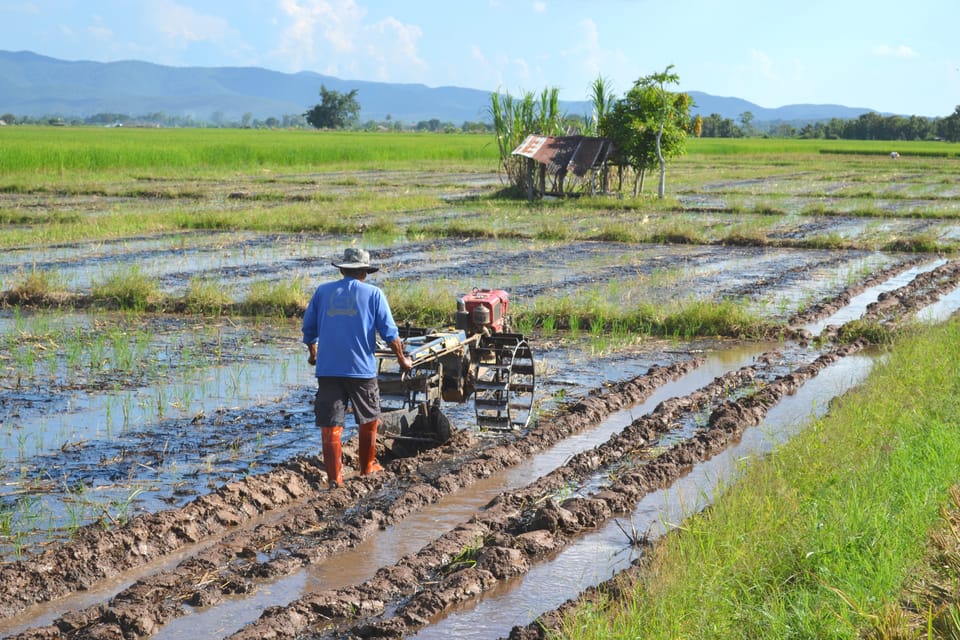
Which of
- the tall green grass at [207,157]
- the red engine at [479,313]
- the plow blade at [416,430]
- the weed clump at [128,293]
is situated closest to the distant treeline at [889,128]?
the tall green grass at [207,157]

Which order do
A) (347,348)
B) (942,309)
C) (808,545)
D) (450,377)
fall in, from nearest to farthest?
(808,545)
(347,348)
(450,377)
(942,309)

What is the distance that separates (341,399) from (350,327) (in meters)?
0.41

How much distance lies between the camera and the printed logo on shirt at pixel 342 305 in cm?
599

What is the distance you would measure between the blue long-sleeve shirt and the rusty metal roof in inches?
779

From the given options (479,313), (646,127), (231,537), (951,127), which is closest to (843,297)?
(479,313)

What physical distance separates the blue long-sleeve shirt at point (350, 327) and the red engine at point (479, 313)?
129 cm

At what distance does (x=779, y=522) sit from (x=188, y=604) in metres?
2.55

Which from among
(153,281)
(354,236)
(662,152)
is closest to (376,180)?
(662,152)

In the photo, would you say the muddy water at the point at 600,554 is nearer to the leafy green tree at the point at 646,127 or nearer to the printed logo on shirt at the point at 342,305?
the printed logo on shirt at the point at 342,305

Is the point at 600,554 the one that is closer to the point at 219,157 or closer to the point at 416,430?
Answer: the point at 416,430

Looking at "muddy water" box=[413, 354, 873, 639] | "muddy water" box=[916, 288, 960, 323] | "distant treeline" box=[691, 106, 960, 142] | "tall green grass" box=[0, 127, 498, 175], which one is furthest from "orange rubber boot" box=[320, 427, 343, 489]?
"distant treeline" box=[691, 106, 960, 142]

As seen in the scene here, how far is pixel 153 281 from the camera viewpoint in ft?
42.1

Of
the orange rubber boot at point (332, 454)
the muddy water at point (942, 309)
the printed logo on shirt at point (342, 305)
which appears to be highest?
the printed logo on shirt at point (342, 305)

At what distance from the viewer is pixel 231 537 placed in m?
5.25
